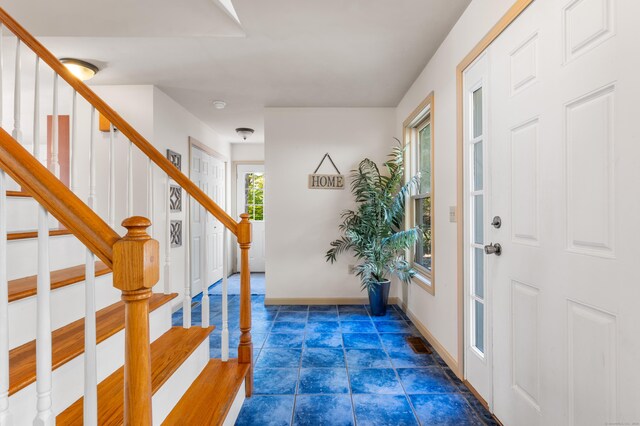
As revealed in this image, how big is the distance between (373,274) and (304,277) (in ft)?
2.84

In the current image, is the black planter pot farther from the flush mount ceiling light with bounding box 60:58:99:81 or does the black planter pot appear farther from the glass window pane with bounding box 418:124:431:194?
the flush mount ceiling light with bounding box 60:58:99:81

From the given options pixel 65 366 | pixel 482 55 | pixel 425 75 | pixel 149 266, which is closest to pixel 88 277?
pixel 149 266

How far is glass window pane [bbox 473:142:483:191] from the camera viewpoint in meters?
1.83

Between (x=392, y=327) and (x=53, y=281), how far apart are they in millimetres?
2625

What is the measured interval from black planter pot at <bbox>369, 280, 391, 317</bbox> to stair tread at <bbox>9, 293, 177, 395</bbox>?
2261mm

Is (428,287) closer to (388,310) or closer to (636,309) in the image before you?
(388,310)

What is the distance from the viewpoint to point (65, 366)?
104cm

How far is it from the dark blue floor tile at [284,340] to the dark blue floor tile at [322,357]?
0.51 ft

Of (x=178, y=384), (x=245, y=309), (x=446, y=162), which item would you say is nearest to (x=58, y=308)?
(x=178, y=384)

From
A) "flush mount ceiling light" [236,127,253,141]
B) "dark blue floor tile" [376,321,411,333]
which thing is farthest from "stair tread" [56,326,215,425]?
"flush mount ceiling light" [236,127,253,141]

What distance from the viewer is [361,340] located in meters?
2.66

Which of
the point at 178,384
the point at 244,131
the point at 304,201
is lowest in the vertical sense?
the point at 178,384

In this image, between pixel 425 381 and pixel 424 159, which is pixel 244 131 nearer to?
pixel 424 159

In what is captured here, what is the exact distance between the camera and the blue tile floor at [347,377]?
169cm
